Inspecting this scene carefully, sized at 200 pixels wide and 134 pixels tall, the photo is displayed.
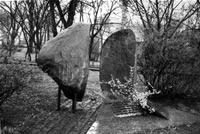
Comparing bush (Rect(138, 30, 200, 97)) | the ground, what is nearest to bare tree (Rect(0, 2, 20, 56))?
the ground

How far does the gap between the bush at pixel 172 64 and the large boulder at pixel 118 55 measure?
1.57ft

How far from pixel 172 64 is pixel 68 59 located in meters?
3.18

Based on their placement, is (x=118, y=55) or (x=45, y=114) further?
(x=118, y=55)

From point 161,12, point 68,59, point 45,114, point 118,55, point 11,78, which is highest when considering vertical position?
point 161,12

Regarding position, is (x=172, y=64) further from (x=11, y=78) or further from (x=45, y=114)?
(x=11, y=78)

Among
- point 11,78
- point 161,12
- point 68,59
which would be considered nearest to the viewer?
point 11,78

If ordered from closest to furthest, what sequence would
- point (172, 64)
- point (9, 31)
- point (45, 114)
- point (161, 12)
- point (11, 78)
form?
point (11, 78) → point (45, 114) → point (172, 64) → point (161, 12) → point (9, 31)

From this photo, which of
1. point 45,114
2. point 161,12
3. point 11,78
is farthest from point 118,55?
point 161,12

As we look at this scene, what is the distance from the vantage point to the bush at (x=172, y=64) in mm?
5582

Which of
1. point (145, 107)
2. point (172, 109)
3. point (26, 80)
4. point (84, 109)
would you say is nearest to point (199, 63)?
point (172, 109)

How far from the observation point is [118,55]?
18.8ft

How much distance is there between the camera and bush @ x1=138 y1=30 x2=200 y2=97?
558cm

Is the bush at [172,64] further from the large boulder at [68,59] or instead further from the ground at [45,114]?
the large boulder at [68,59]

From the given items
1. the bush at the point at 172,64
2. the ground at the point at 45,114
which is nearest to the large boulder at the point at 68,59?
the ground at the point at 45,114
